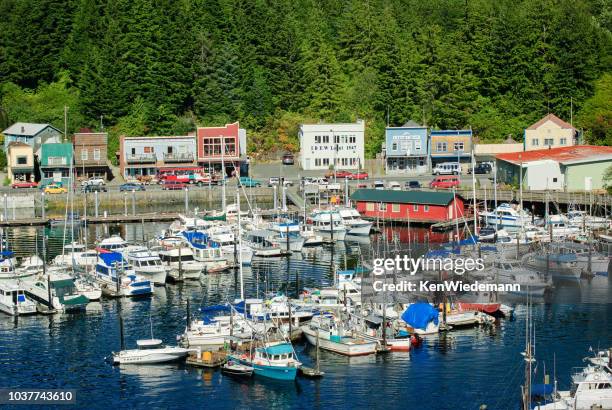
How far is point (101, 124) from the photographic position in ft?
363

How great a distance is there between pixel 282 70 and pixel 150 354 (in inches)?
2800

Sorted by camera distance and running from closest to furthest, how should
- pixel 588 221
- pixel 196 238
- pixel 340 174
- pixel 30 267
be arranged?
pixel 30 267
pixel 196 238
pixel 588 221
pixel 340 174

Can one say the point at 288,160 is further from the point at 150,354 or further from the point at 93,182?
the point at 150,354

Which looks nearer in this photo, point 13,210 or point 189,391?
point 189,391

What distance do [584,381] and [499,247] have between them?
93.6 ft

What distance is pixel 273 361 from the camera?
47.0 meters

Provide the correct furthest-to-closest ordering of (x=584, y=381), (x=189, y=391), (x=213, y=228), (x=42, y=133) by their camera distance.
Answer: (x=42, y=133)
(x=213, y=228)
(x=189, y=391)
(x=584, y=381)

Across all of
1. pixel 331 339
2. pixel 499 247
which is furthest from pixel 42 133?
pixel 331 339

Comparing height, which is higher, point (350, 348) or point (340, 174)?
point (340, 174)

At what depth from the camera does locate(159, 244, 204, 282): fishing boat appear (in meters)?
66.6

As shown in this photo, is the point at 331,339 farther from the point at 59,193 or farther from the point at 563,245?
the point at 59,193

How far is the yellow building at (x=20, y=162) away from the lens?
102 meters

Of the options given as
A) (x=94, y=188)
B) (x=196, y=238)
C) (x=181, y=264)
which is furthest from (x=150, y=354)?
(x=94, y=188)

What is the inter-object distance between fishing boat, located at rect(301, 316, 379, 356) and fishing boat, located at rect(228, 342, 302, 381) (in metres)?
1.82
